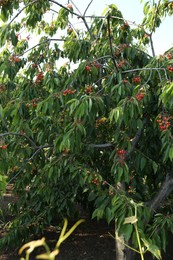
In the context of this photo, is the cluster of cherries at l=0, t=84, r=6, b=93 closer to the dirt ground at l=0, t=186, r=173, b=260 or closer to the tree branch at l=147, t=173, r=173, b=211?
the tree branch at l=147, t=173, r=173, b=211

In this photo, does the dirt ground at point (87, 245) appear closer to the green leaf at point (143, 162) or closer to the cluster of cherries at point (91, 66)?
the green leaf at point (143, 162)

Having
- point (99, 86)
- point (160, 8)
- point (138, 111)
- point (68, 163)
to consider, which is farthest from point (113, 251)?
point (160, 8)

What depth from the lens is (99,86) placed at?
3.18 m

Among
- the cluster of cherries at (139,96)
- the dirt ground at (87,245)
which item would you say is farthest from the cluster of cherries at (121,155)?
the dirt ground at (87,245)

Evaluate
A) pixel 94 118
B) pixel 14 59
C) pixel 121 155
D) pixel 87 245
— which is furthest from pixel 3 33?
pixel 87 245

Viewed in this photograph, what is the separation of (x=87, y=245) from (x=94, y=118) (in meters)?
2.84

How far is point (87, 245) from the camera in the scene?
495cm

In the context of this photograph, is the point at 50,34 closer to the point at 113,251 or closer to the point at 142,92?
the point at 142,92

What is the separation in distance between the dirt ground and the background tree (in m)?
0.74

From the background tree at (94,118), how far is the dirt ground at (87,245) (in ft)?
2.42

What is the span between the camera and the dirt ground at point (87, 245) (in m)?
4.53

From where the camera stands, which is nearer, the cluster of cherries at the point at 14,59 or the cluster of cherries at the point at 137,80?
the cluster of cherries at the point at 137,80

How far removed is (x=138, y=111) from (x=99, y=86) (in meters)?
0.79

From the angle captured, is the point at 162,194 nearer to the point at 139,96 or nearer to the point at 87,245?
the point at 139,96
